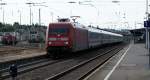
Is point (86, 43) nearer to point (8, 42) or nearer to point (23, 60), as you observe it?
point (23, 60)

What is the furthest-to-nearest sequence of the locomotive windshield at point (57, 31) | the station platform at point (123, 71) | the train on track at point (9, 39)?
the train on track at point (9, 39)
the locomotive windshield at point (57, 31)
the station platform at point (123, 71)

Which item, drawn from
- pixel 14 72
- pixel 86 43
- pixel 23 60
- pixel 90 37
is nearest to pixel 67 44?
pixel 23 60

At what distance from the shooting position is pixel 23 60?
96.2 ft

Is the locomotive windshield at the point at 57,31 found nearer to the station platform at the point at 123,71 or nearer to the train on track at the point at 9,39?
the station platform at the point at 123,71

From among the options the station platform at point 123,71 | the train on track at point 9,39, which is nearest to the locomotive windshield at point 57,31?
the station platform at point 123,71

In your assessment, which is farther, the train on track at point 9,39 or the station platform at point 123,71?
the train on track at point 9,39

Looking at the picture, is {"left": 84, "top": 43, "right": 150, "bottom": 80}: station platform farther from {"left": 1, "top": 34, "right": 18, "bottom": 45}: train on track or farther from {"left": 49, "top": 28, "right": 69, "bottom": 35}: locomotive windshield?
{"left": 1, "top": 34, "right": 18, "bottom": 45}: train on track

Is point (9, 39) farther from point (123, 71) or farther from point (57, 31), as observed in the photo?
point (123, 71)

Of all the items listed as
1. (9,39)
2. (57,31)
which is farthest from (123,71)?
(9,39)

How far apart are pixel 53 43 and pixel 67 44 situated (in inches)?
49.3

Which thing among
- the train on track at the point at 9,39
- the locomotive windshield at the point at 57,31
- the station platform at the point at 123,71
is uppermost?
the locomotive windshield at the point at 57,31

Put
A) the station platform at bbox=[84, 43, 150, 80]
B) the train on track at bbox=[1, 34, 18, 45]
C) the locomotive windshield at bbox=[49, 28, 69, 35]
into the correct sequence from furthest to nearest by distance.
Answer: the train on track at bbox=[1, 34, 18, 45] < the locomotive windshield at bbox=[49, 28, 69, 35] < the station platform at bbox=[84, 43, 150, 80]

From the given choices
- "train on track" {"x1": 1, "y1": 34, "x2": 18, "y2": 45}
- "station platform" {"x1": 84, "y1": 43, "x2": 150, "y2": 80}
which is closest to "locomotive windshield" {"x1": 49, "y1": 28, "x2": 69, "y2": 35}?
"station platform" {"x1": 84, "y1": 43, "x2": 150, "y2": 80}

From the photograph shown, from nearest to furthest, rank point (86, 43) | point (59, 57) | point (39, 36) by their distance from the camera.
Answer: point (59, 57)
point (86, 43)
point (39, 36)
